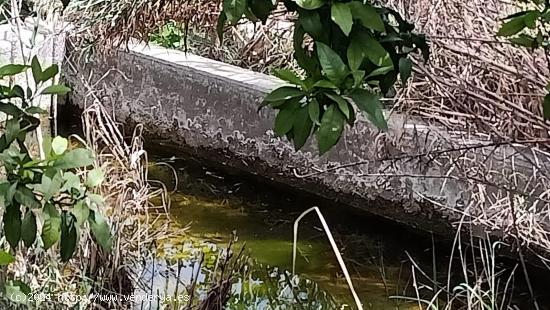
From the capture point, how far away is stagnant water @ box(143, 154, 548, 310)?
3.24m

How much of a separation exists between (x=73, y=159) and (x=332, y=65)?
0.51 metres

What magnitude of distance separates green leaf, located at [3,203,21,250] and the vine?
0.48 meters

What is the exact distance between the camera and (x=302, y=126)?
1.22 meters

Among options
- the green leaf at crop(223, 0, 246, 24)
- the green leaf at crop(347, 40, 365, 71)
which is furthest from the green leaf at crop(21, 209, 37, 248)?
the green leaf at crop(347, 40, 365, 71)

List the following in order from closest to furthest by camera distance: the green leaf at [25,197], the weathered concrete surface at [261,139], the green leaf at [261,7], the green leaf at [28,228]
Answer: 1. the green leaf at [261,7]
2. the green leaf at [25,197]
3. the green leaf at [28,228]
4. the weathered concrete surface at [261,139]

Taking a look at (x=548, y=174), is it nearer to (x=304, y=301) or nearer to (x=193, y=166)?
(x=304, y=301)

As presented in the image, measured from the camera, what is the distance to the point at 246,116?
14.2 ft

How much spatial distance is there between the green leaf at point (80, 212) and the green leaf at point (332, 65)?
0.59 m

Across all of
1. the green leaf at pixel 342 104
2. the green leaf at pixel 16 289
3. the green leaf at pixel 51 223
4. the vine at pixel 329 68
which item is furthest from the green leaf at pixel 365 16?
the green leaf at pixel 16 289

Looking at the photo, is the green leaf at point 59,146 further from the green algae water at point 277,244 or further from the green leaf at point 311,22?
the green algae water at point 277,244

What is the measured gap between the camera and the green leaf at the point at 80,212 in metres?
1.58

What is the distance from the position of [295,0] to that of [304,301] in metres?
2.17

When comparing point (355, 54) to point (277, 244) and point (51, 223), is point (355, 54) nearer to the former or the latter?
point (51, 223)

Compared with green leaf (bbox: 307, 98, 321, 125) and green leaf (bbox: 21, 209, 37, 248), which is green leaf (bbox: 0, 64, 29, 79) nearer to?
green leaf (bbox: 21, 209, 37, 248)
